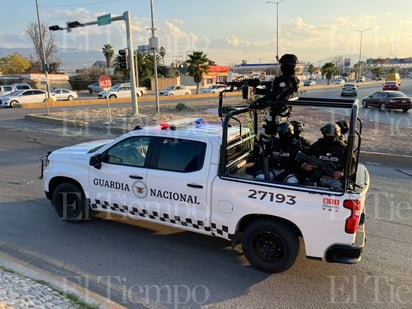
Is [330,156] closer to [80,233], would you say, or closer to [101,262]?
[101,262]

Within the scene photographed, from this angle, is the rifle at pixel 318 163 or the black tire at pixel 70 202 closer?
the rifle at pixel 318 163

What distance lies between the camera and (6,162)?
9.52 m

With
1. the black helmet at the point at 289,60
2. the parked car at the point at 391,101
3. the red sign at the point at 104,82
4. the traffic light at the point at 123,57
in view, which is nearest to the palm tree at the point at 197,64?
the parked car at the point at 391,101

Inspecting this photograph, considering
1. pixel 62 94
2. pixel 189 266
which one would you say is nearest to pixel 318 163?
pixel 189 266

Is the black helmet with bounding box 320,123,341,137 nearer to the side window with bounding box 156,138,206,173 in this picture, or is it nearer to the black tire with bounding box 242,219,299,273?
the black tire with bounding box 242,219,299,273

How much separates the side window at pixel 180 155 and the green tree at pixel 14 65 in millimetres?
82181

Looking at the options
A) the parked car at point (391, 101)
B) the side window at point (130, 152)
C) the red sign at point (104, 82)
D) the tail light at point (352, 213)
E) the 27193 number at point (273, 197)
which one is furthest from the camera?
the parked car at point (391, 101)

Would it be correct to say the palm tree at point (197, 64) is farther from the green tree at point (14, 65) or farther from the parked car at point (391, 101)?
the green tree at point (14, 65)

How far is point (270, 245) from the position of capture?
13.3 ft

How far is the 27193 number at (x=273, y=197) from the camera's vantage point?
3.78 meters

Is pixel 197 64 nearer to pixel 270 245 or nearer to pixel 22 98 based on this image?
pixel 22 98

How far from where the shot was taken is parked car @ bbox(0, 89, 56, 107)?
29000 millimetres

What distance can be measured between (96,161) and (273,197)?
2566mm

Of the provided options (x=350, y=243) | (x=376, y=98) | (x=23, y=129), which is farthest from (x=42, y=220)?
(x=376, y=98)
